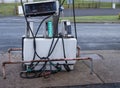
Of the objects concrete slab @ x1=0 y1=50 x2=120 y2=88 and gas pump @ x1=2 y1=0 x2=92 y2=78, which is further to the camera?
gas pump @ x1=2 y1=0 x2=92 y2=78

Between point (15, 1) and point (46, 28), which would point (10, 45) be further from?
point (15, 1)

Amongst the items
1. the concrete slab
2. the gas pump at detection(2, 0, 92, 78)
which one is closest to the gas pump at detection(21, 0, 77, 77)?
the gas pump at detection(2, 0, 92, 78)

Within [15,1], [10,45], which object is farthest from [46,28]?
[15,1]

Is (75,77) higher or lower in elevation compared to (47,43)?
lower

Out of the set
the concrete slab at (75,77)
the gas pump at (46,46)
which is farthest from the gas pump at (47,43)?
the concrete slab at (75,77)

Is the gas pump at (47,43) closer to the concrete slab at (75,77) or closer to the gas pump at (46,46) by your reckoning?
the gas pump at (46,46)

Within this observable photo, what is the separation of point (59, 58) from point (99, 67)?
1.11 metres

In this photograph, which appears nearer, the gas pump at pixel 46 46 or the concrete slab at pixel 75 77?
the concrete slab at pixel 75 77

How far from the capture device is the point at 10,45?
42.0 feet

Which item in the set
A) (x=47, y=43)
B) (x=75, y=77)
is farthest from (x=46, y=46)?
(x=75, y=77)

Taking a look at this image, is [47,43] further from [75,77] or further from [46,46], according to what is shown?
[75,77]

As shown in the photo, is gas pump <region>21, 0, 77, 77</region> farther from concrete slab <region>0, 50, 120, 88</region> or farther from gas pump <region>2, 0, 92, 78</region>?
concrete slab <region>0, 50, 120, 88</region>

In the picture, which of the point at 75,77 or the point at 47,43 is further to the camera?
the point at 47,43

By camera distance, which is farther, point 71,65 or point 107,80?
point 71,65
